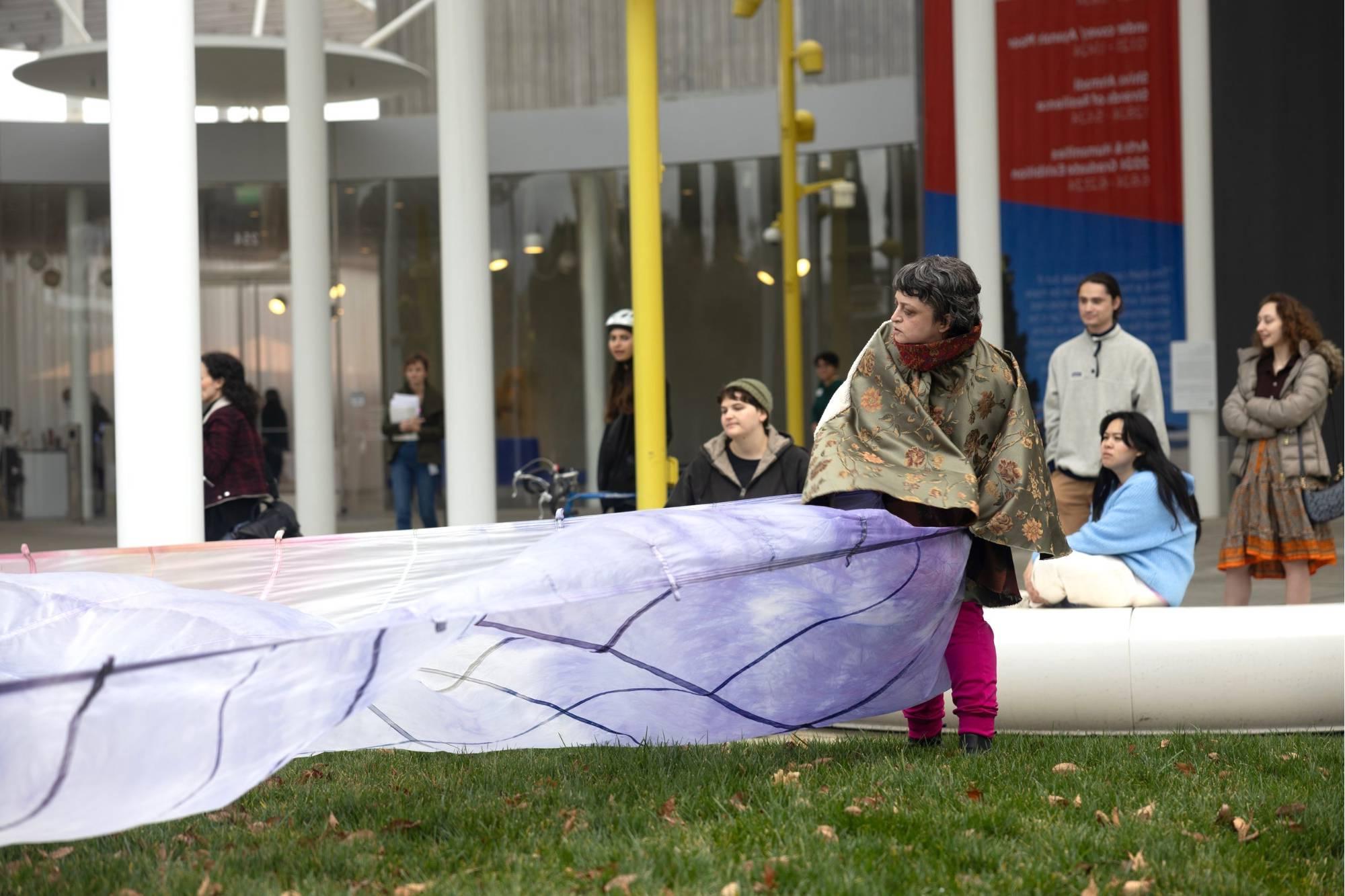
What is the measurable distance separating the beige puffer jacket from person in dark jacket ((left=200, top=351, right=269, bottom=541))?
485cm

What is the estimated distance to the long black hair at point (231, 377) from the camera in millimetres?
7711

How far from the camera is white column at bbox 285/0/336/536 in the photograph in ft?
45.6

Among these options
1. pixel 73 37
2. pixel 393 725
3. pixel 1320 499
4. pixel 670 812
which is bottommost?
pixel 670 812

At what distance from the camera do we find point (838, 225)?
834 inches

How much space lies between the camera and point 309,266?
13.9 meters

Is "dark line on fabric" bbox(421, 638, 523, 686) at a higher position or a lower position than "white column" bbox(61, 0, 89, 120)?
lower

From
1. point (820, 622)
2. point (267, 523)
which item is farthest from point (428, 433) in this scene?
point (820, 622)

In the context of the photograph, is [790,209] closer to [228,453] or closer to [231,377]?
[231,377]

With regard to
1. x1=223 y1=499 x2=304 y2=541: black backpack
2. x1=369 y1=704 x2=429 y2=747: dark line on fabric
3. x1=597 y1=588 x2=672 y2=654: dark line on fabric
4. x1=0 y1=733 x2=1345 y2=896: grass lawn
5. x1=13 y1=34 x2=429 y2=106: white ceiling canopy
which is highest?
x1=13 y1=34 x2=429 y2=106: white ceiling canopy

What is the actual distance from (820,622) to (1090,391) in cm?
413

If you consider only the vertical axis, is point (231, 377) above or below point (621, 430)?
above

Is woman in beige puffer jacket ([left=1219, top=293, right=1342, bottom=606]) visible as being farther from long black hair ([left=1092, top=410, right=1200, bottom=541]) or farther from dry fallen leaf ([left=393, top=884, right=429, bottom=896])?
dry fallen leaf ([left=393, top=884, right=429, bottom=896])

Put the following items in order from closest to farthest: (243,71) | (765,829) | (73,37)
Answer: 1. (765,829)
2. (243,71)
3. (73,37)

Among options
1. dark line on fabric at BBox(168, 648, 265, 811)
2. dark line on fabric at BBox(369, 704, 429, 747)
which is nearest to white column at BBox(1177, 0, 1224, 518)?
dark line on fabric at BBox(369, 704, 429, 747)
